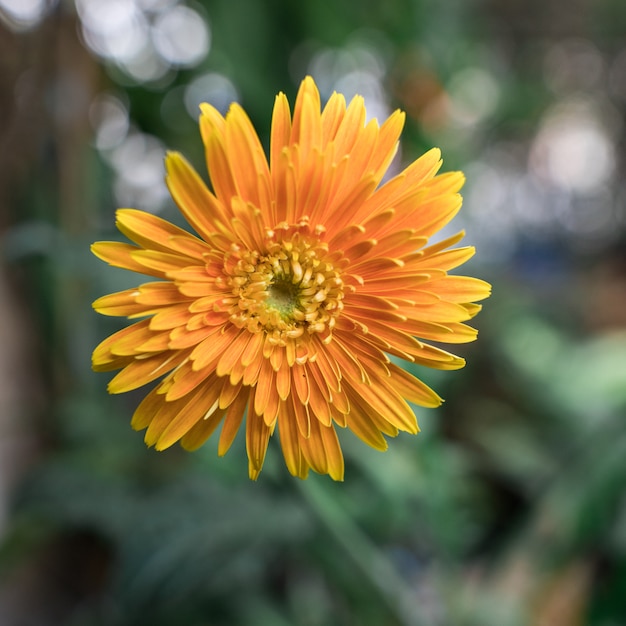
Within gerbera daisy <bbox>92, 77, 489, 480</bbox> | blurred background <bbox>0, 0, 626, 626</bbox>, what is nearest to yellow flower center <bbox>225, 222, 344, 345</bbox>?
gerbera daisy <bbox>92, 77, 489, 480</bbox>

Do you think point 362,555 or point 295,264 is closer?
point 295,264

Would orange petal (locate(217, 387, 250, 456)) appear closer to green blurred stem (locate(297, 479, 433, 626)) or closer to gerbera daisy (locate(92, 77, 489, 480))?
gerbera daisy (locate(92, 77, 489, 480))

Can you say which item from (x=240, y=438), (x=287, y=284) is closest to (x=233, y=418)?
(x=287, y=284)

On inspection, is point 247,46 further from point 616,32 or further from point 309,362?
point 616,32

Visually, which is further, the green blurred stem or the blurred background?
the blurred background

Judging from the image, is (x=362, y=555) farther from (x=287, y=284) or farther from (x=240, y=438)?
(x=287, y=284)

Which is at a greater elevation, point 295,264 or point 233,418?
point 295,264
